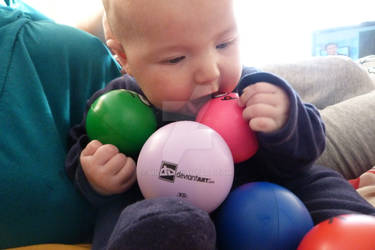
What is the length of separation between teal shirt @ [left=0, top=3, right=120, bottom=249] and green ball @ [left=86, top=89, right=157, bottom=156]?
106mm

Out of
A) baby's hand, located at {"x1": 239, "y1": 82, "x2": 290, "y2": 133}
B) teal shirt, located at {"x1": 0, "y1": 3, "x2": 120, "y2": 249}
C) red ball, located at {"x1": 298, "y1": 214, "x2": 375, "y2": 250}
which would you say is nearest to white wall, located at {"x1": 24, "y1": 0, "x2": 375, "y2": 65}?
teal shirt, located at {"x1": 0, "y1": 3, "x2": 120, "y2": 249}

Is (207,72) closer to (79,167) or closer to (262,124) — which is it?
(262,124)

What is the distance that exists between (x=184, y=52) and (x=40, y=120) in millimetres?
359

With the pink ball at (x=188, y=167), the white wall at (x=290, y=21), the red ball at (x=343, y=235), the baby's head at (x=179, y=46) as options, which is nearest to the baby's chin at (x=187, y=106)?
the baby's head at (x=179, y=46)

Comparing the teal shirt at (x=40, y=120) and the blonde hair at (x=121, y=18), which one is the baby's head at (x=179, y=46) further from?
the teal shirt at (x=40, y=120)

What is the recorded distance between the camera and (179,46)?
1.95 ft

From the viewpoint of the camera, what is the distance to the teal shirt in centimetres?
59

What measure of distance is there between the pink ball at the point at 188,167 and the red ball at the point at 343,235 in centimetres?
17

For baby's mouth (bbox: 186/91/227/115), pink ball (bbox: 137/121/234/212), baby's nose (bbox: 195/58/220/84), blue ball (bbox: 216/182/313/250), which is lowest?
blue ball (bbox: 216/182/313/250)

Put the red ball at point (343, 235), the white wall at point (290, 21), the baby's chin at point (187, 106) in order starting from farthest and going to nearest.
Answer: the white wall at point (290, 21), the baby's chin at point (187, 106), the red ball at point (343, 235)

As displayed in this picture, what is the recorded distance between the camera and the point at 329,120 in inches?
39.3

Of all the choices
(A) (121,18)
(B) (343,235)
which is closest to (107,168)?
(A) (121,18)

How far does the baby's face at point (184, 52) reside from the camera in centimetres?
57

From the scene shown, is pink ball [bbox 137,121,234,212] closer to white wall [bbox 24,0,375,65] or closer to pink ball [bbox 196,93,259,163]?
pink ball [bbox 196,93,259,163]
